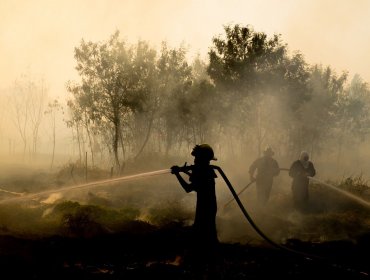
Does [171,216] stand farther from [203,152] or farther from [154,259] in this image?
[203,152]

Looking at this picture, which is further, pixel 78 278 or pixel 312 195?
pixel 312 195

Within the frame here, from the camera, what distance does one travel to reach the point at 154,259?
881 centimetres

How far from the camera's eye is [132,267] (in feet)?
26.5

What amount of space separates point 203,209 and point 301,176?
8543 mm

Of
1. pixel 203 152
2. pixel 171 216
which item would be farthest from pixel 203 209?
pixel 171 216

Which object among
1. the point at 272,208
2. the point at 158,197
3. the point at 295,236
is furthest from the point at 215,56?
the point at 295,236

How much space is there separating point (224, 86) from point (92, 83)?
1197cm

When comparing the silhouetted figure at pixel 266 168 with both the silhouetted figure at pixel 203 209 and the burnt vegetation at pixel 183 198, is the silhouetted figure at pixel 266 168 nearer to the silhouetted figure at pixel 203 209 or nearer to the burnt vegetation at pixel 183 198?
the burnt vegetation at pixel 183 198

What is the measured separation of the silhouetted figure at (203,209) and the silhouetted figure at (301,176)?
8073 mm

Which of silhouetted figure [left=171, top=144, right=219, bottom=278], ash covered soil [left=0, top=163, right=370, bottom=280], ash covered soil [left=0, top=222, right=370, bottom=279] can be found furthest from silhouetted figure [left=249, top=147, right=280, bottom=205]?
silhouetted figure [left=171, top=144, right=219, bottom=278]

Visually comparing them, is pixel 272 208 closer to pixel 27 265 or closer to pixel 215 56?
pixel 27 265

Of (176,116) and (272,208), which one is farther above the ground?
(176,116)

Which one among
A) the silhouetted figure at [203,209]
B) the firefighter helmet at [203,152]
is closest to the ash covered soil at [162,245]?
the silhouetted figure at [203,209]

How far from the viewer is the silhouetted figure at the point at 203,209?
6.41 meters
